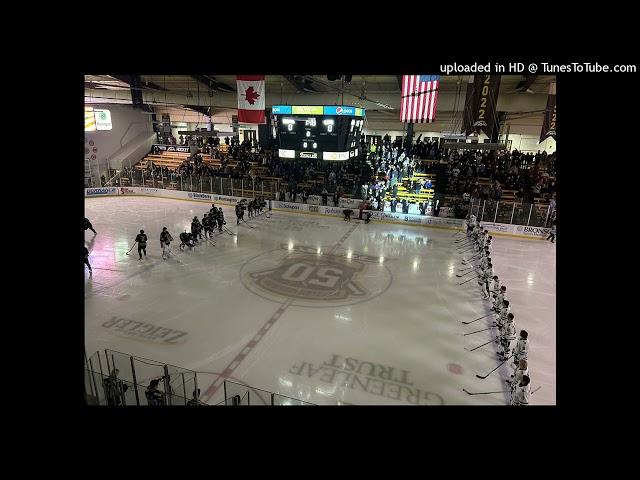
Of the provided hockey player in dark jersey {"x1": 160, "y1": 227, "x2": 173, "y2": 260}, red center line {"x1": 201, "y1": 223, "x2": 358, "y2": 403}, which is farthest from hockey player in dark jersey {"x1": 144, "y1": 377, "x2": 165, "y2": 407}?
hockey player in dark jersey {"x1": 160, "y1": 227, "x2": 173, "y2": 260}

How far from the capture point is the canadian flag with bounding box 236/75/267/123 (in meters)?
16.0

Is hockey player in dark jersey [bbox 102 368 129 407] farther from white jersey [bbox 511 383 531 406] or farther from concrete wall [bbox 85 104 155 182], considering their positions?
concrete wall [bbox 85 104 155 182]

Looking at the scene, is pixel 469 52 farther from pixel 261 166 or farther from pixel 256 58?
pixel 261 166

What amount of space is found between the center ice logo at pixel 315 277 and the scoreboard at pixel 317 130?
606 centimetres

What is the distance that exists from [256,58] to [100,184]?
31945 mm

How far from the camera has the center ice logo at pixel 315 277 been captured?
455 inches

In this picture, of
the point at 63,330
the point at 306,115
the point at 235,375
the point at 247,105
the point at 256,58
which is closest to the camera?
the point at 63,330

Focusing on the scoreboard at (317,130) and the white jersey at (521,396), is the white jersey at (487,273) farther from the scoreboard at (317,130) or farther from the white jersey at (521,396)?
the scoreboard at (317,130)

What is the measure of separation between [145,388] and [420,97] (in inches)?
578

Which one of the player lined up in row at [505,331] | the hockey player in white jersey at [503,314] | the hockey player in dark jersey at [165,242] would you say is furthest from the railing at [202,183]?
the hockey player in white jersey at [503,314]

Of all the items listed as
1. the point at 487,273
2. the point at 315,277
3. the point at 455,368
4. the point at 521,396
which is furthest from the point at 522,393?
the point at 315,277

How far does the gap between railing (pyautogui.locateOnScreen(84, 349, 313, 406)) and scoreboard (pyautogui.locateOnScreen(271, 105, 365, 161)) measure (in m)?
14.4

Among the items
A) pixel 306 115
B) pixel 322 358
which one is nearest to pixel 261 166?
pixel 306 115
